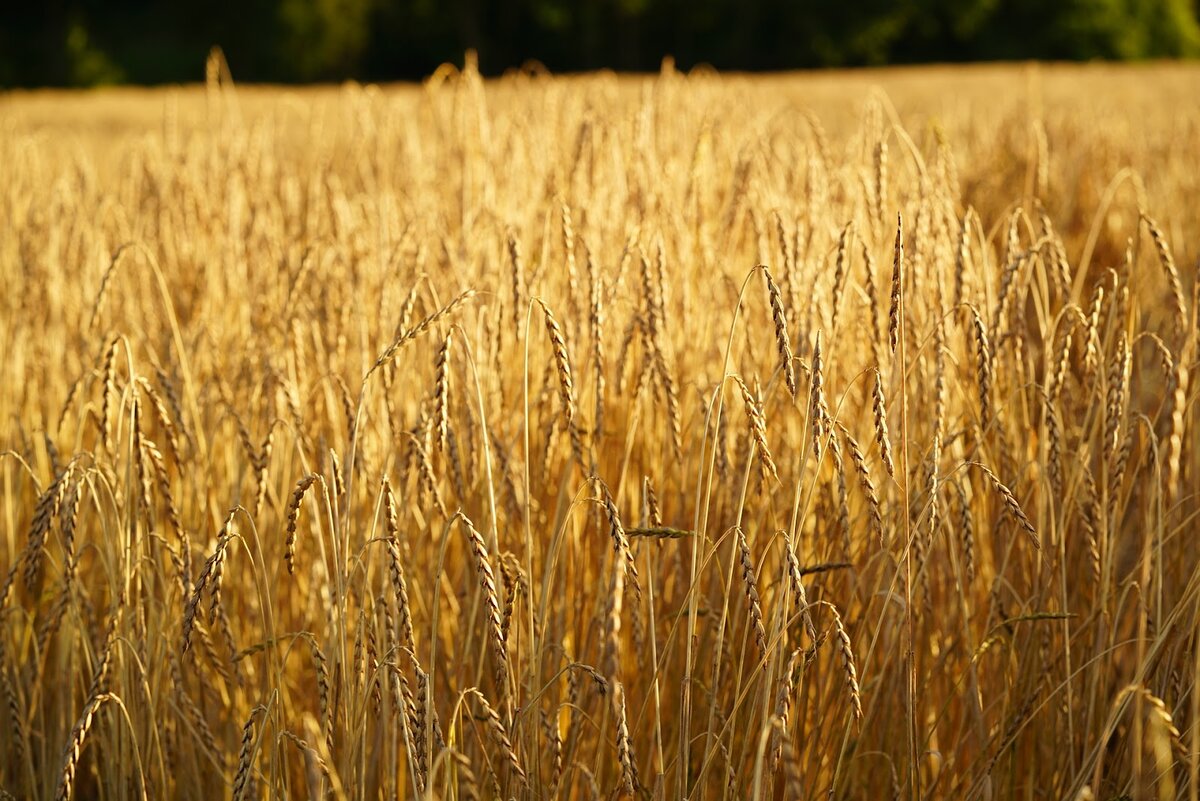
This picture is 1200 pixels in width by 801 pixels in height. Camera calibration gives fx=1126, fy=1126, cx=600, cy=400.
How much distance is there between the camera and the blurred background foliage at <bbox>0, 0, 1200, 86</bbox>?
22875 millimetres

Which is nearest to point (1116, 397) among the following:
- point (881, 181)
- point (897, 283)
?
point (897, 283)

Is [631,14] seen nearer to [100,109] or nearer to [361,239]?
[100,109]

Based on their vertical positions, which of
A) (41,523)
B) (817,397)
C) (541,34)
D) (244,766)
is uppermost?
(541,34)

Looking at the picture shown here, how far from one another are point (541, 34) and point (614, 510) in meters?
25.9

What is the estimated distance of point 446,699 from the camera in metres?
1.42

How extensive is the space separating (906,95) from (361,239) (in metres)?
6.21

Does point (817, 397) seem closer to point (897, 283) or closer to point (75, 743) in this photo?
point (897, 283)

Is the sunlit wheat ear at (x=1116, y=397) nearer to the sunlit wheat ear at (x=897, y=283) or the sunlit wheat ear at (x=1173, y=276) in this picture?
the sunlit wheat ear at (x=1173, y=276)

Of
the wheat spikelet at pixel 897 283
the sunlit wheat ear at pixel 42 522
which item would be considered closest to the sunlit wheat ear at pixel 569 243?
the wheat spikelet at pixel 897 283

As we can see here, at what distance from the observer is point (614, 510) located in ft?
2.85

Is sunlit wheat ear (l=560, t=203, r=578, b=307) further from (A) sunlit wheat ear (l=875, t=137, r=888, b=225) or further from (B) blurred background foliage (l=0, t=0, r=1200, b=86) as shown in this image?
(B) blurred background foliage (l=0, t=0, r=1200, b=86)

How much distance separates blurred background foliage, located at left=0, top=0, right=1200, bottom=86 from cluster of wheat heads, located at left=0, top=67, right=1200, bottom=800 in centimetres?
2228

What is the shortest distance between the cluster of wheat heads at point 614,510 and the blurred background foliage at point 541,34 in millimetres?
22276

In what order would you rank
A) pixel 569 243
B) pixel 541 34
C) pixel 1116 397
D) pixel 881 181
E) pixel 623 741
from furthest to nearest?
pixel 541 34
pixel 881 181
pixel 569 243
pixel 1116 397
pixel 623 741
